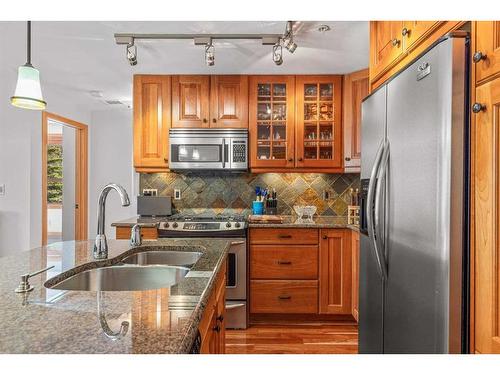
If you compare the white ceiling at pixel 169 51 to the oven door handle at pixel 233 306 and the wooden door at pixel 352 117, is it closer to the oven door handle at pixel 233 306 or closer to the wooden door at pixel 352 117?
the wooden door at pixel 352 117

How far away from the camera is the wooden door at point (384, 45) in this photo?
69.1 inches

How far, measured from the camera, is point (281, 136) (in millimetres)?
3486

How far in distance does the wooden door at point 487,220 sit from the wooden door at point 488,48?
A: 0.03 metres

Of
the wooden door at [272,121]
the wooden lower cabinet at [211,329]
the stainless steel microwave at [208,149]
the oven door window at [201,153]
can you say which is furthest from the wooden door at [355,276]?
the wooden lower cabinet at [211,329]

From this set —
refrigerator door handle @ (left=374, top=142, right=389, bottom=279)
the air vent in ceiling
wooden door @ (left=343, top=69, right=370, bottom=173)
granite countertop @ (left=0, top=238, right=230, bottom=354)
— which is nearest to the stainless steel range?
wooden door @ (left=343, top=69, right=370, bottom=173)

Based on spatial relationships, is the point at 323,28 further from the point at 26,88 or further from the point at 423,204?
the point at 26,88

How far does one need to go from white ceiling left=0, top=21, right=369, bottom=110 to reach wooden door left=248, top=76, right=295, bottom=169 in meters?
0.14

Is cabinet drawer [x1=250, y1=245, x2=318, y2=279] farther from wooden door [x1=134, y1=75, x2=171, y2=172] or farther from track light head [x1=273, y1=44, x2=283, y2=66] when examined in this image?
track light head [x1=273, y1=44, x2=283, y2=66]

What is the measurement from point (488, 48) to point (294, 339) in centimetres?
244

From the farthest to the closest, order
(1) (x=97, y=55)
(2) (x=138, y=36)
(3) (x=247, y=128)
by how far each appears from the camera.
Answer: (3) (x=247, y=128), (1) (x=97, y=55), (2) (x=138, y=36)

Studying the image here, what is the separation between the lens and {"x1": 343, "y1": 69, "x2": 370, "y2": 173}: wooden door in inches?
131

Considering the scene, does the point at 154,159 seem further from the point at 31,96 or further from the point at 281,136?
the point at 31,96

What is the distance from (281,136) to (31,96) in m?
2.16

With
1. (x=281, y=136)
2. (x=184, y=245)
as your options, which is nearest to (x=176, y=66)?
(x=281, y=136)
